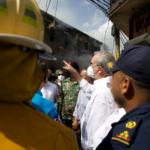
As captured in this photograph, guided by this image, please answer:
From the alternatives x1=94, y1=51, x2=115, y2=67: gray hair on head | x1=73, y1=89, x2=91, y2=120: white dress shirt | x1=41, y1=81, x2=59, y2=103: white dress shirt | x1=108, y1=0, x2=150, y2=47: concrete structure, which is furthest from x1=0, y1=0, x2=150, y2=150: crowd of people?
x1=108, y1=0, x2=150, y2=47: concrete structure

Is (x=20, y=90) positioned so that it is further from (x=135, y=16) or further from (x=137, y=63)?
(x=135, y=16)

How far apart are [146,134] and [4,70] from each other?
0.91 meters

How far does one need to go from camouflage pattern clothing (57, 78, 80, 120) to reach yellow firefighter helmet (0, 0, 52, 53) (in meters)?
3.16

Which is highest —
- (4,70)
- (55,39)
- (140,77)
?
(4,70)

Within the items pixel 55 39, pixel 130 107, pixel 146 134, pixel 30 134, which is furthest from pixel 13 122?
pixel 55 39

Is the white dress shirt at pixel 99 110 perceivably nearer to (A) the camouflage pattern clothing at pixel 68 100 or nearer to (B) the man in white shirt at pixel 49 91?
(B) the man in white shirt at pixel 49 91

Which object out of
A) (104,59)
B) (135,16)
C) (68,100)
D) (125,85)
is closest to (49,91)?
(68,100)

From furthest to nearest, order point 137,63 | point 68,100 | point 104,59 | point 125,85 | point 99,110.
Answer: point 68,100 → point 104,59 → point 99,110 → point 125,85 → point 137,63

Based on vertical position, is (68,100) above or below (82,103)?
below

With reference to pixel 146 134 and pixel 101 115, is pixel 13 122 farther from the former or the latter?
pixel 101 115

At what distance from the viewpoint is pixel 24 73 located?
659mm

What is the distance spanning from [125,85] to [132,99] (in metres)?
0.13

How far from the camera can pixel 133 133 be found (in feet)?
2.64

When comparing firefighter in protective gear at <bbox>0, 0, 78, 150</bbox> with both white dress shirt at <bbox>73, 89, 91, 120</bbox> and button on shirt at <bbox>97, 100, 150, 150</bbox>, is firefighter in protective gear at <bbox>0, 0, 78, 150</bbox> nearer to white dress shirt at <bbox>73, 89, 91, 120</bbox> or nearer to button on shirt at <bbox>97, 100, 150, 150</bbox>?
button on shirt at <bbox>97, 100, 150, 150</bbox>
